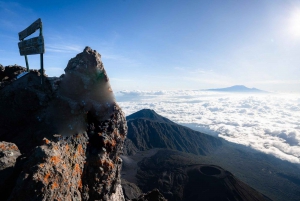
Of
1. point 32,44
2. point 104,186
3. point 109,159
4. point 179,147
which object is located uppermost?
point 32,44

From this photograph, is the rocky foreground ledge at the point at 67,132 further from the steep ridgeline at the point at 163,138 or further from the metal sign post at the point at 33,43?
the steep ridgeline at the point at 163,138

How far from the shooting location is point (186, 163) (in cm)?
7381

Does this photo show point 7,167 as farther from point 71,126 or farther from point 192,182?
point 192,182

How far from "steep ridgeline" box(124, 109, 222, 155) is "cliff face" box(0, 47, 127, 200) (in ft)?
273

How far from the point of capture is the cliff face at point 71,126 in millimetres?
5270

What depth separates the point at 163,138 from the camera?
10638cm

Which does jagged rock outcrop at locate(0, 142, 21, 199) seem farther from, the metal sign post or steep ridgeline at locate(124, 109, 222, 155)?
steep ridgeline at locate(124, 109, 222, 155)

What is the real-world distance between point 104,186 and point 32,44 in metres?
6.38

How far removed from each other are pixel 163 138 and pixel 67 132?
103 m

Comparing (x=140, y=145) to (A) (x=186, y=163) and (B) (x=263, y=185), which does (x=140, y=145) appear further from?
(B) (x=263, y=185)

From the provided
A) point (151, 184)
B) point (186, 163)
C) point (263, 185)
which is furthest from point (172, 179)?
point (263, 185)

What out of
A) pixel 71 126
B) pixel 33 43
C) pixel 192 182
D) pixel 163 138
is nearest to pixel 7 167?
pixel 71 126

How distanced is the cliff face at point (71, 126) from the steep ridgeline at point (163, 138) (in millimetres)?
83345

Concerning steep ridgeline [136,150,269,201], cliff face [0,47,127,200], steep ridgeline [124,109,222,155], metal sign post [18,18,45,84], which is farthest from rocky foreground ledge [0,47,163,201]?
steep ridgeline [124,109,222,155]
